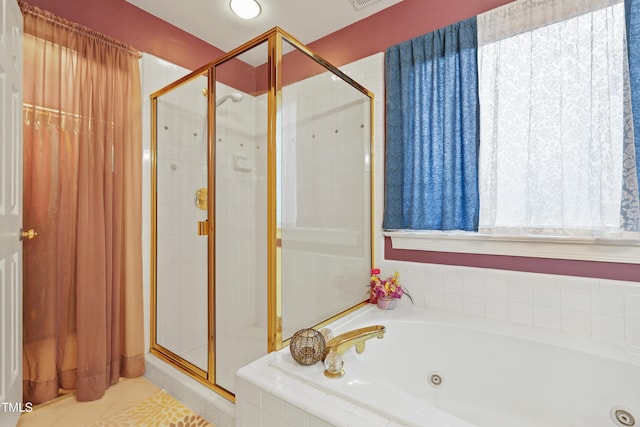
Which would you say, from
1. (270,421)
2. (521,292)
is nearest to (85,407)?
(270,421)

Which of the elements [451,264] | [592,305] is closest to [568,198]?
[592,305]

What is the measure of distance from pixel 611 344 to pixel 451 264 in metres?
0.73

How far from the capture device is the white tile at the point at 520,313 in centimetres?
153

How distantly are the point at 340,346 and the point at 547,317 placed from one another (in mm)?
1066

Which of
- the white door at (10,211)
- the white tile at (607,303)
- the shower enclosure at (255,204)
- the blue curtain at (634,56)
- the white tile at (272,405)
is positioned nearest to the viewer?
the white tile at (272,405)

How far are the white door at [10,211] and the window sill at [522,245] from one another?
5.96 ft

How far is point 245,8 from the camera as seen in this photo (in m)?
2.02

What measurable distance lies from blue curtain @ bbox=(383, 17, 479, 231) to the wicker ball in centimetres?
96

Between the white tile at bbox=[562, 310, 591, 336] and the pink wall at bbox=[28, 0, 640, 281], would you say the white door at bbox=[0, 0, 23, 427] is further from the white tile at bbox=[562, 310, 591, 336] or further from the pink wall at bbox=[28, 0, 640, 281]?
the white tile at bbox=[562, 310, 591, 336]

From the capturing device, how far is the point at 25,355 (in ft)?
4.89

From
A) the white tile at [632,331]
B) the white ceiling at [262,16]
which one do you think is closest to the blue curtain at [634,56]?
the white tile at [632,331]

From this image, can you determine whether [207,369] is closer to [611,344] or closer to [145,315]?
[145,315]

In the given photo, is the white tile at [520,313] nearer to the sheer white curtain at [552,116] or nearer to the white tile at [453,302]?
the white tile at [453,302]

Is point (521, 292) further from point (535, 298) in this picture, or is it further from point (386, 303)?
point (386, 303)
